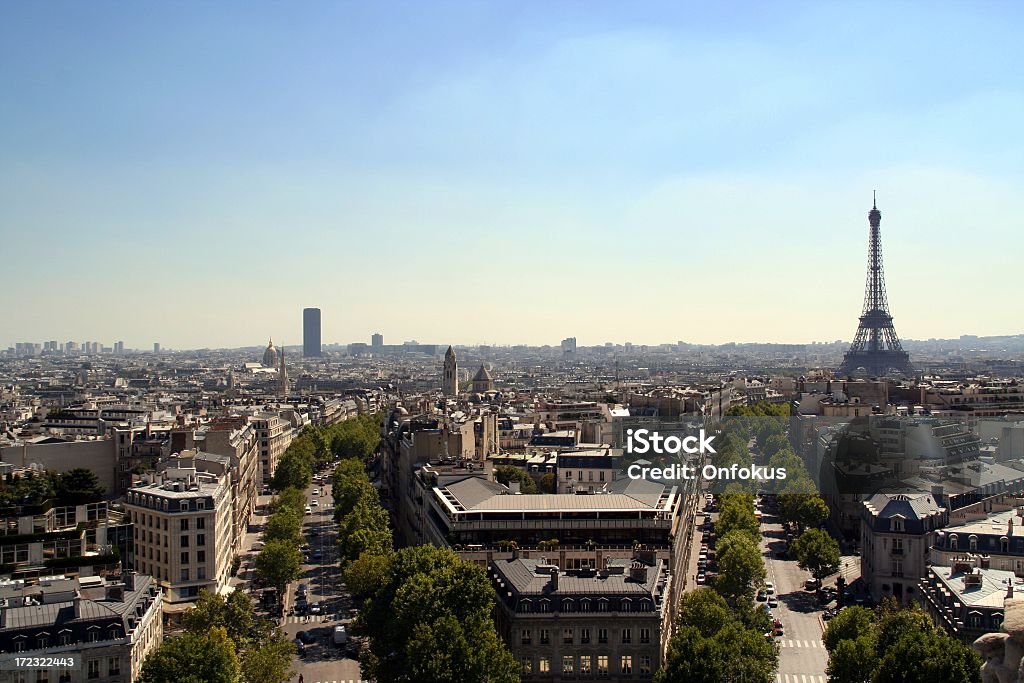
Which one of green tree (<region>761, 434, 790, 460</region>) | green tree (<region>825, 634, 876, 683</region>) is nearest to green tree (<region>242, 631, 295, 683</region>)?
green tree (<region>825, 634, 876, 683</region>)

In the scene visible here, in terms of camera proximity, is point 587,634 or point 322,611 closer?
point 587,634

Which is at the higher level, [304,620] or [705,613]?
[705,613]

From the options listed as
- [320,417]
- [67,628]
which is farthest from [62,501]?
[320,417]

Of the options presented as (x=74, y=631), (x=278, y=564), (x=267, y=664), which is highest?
(x=74, y=631)

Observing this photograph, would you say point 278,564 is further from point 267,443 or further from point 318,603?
point 267,443

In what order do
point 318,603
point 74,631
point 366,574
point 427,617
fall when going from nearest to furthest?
point 74,631 → point 427,617 → point 366,574 → point 318,603

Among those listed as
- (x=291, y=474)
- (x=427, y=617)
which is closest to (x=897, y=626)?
(x=427, y=617)

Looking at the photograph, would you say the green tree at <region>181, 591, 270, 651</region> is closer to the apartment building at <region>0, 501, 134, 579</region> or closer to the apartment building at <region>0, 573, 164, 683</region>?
the apartment building at <region>0, 501, 134, 579</region>
